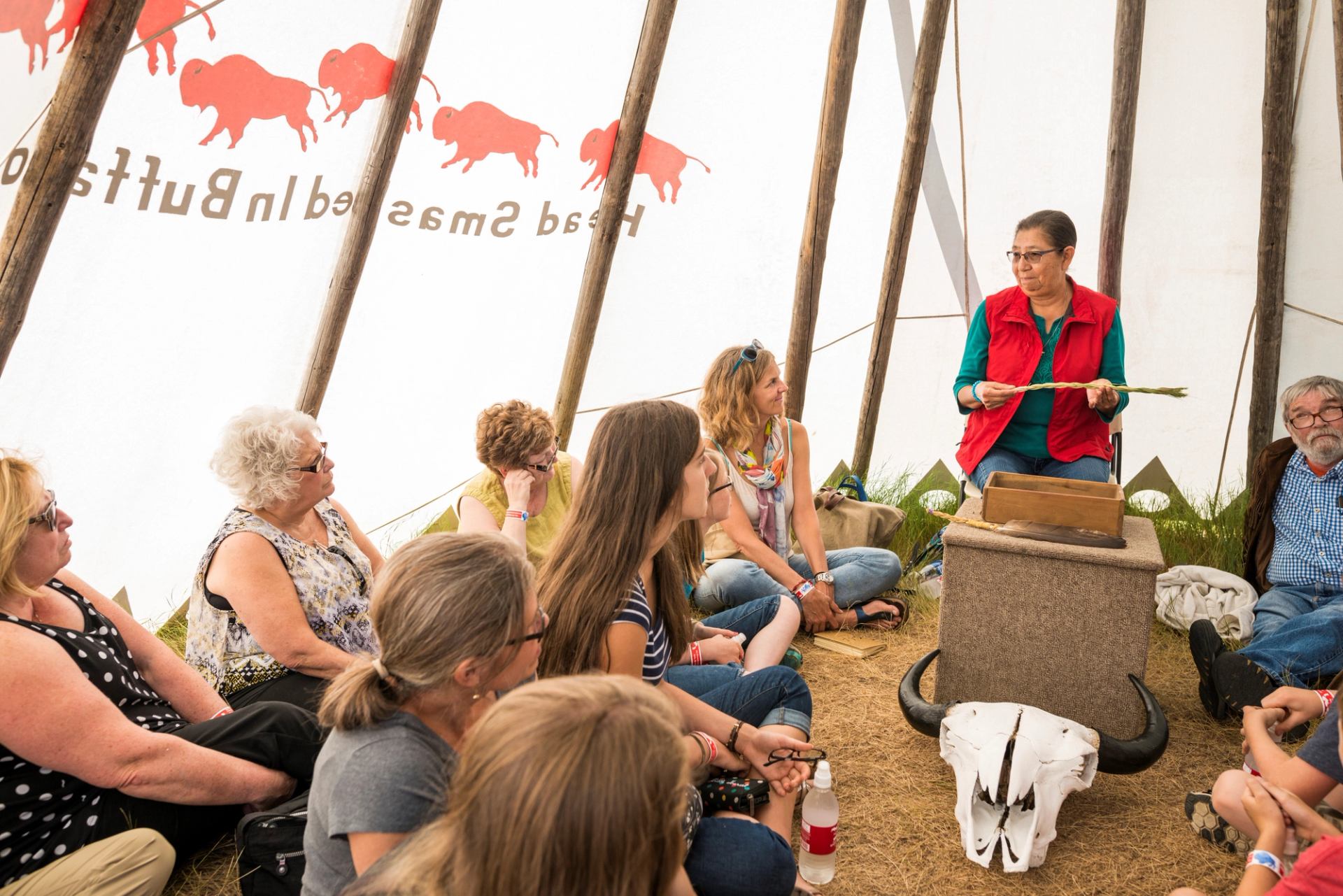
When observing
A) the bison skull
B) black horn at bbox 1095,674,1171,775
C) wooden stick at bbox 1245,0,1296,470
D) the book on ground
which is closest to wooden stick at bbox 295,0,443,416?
the book on ground

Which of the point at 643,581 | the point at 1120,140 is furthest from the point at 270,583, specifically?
the point at 1120,140

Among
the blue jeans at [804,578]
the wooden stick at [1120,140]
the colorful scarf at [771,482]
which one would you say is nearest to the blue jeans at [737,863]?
the blue jeans at [804,578]

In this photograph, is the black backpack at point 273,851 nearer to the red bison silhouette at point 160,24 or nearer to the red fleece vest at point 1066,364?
the red bison silhouette at point 160,24

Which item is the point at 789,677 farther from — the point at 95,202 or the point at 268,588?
the point at 95,202

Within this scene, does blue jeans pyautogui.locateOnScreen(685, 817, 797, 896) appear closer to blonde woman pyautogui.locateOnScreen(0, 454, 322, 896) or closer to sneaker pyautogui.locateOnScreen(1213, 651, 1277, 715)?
blonde woman pyautogui.locateOnScreen(0, 454, 322, 896)

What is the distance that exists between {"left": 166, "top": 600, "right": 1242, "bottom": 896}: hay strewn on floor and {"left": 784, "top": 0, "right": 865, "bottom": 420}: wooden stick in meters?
1.86

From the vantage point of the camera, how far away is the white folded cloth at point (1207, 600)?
3502mm

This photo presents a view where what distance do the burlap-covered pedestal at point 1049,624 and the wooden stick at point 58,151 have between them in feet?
8.28

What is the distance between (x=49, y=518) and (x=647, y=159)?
3.27 m

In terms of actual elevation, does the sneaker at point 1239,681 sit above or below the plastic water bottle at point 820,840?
above

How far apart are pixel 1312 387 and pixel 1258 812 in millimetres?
1893

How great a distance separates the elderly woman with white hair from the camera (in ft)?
7.62

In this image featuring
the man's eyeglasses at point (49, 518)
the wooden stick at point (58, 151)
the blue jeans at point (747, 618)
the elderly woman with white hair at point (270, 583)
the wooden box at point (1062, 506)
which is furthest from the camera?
the blue jeans at point (747, 618)

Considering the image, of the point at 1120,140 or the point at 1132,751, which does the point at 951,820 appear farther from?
the point at 1120,140
